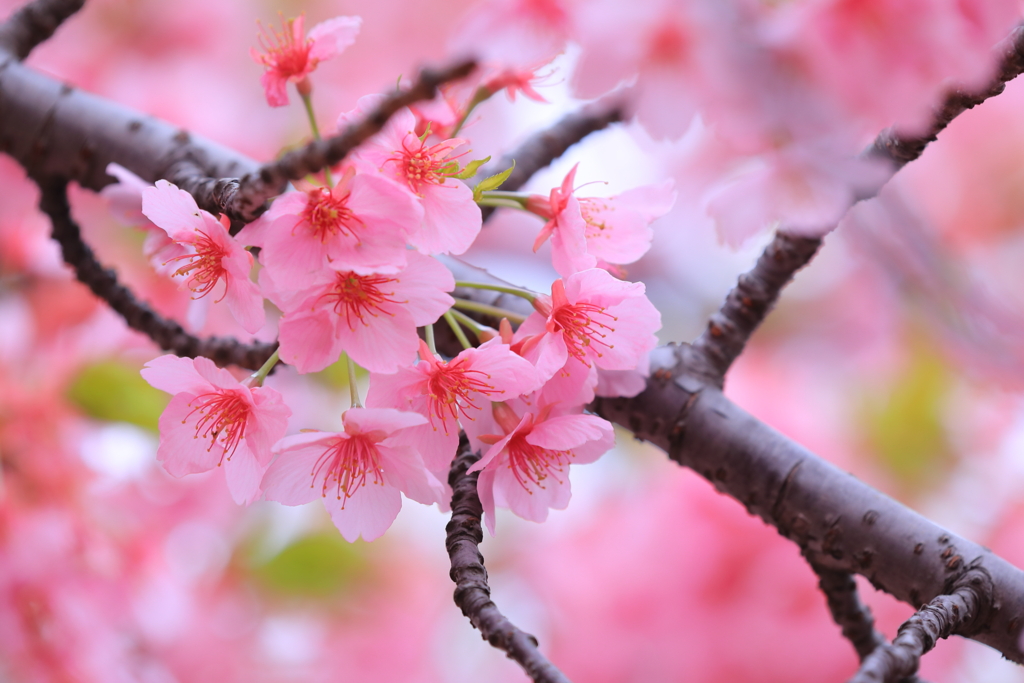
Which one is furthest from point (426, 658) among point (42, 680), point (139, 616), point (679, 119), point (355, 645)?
point (679, 119)

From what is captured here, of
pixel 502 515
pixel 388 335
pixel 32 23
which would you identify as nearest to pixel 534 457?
pixel 388 335

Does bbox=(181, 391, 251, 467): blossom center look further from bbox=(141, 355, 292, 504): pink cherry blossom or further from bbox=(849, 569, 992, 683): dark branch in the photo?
bbox=(849, 569, 992, 683): dark branch

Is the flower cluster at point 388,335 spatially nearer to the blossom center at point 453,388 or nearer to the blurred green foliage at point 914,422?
the blossom center at point 453,388

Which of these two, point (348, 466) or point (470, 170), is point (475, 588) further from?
point (470, 170)

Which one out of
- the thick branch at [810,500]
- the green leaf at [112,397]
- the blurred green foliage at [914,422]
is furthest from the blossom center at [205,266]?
the blurred green foliage at [914,422]

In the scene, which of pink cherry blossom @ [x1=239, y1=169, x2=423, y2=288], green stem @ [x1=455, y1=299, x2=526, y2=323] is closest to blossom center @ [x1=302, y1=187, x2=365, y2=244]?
pink cherry blossom @ [x1=239, y1=169, x2=423, y2=288]
